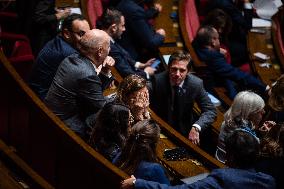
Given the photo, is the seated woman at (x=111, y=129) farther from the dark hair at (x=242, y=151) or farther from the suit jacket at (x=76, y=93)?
the dark hair at (x=242, y=151)

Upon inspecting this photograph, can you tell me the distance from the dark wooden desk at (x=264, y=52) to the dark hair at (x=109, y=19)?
28.0 inches

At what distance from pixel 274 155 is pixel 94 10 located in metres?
1.27

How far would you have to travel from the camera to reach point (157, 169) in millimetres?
1353

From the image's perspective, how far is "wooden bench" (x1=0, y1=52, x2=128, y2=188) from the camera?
141 cm

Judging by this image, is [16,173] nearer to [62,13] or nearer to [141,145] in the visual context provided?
[141,145]

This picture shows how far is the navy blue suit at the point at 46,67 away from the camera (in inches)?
73.4

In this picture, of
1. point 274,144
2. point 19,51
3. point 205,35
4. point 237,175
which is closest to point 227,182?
point 237,175

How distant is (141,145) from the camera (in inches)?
54.2

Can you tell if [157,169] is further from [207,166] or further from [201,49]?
[201,49]

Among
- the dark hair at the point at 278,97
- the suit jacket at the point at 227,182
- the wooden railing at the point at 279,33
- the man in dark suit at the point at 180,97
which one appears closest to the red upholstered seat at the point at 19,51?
the man in dark suit at the point at 180,97

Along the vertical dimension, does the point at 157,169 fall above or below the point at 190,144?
above

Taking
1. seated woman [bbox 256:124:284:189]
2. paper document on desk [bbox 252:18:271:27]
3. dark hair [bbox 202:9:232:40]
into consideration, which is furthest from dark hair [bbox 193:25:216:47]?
seated woman [bbox 256:124:284:189]

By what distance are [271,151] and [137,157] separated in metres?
0.34

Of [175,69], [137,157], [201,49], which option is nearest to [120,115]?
[137,157]
